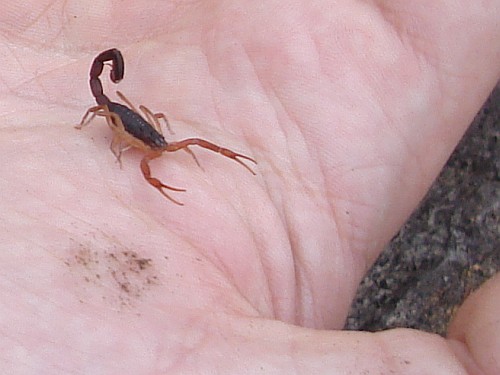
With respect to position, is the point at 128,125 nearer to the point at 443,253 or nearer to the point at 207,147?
the point at 207,147

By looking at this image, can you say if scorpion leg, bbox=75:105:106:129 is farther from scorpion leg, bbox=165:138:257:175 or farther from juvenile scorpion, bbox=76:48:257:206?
scorpion leg, bbox=165:138:257:175

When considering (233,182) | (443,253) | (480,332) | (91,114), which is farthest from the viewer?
(443,253)

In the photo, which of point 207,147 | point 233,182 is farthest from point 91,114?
point 233,182

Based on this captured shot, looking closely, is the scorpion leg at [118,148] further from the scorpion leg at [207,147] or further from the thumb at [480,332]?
the thumb at [480,332]

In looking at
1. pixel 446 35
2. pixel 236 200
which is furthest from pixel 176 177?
pixel 446 35

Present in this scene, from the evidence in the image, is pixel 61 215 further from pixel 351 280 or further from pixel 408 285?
pixel 408 285

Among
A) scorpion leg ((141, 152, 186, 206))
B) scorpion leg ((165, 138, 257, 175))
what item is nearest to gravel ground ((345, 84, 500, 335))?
scorpion leg ((165, 138, 257, 175))
